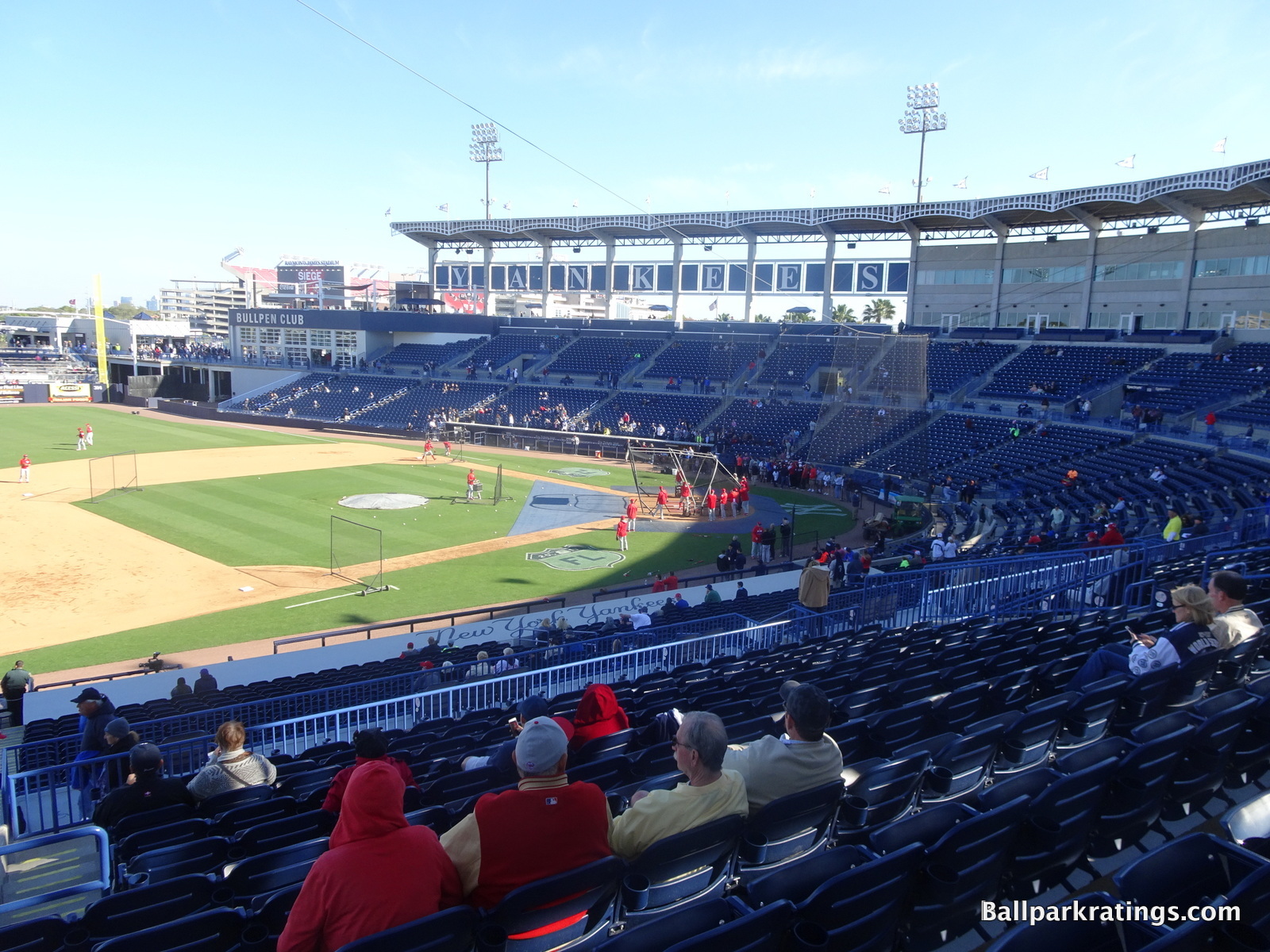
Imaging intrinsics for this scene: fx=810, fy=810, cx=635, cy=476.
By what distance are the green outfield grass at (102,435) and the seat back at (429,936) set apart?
4704 cm

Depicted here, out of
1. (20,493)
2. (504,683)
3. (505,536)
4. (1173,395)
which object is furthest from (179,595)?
(1173,395)

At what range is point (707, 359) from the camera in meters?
58.4

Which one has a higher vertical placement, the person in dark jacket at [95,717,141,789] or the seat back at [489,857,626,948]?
the seat back at [489,857,626,948]

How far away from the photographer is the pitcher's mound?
108 ft

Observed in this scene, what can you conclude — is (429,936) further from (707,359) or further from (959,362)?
(707,359)

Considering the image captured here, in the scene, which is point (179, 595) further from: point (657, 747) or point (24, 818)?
point (657, 747)

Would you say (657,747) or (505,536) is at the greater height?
(657,747)

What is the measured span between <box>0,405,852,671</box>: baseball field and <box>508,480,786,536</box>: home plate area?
0.16 m

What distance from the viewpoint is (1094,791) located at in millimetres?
4176

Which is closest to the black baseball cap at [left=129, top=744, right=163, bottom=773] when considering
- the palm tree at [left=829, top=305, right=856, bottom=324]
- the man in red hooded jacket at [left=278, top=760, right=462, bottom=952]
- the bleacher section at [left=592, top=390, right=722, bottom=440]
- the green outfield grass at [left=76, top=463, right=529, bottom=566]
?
the man in red hooded jacket at [left=278, top=760, right=462, bottom=952]

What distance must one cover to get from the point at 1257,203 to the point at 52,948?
5122 centimetres

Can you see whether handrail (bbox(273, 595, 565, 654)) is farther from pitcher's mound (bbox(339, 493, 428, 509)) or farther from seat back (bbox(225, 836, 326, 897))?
pitcher's mound (bbox(339, 493, 428, 509))

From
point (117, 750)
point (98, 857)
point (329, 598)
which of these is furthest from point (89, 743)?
point (329, 598)

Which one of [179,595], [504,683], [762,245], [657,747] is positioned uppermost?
[762,245]
